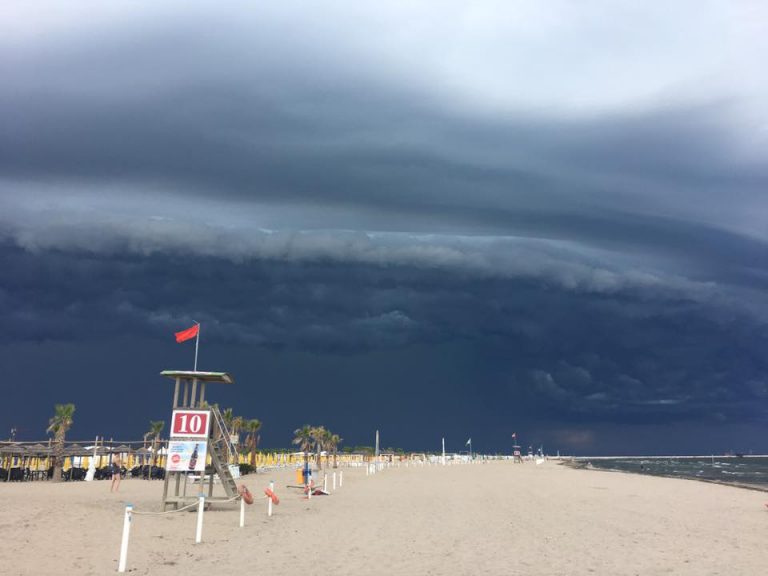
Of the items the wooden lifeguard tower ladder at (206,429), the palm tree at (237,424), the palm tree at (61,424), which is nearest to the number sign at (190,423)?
the wooden lifeguard tower ladder at (206,429)

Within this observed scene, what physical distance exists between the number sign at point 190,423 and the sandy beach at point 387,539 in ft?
9.59

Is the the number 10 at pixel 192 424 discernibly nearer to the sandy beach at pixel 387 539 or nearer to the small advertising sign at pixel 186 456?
the small advertising sign at pixel 186 456

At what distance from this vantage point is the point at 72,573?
11.8 metres

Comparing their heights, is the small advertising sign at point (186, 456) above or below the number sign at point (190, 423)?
below

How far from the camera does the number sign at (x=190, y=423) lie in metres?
23.4

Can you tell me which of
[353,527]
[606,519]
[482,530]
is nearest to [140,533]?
[353,527]

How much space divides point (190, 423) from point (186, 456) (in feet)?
4.03

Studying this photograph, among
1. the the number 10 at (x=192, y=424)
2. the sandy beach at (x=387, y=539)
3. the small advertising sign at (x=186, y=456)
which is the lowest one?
the sandy beach at (x=387, y=539)

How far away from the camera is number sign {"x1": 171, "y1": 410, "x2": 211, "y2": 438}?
23375mm

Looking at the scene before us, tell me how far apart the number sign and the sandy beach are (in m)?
2.92

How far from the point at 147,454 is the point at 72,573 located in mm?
45272

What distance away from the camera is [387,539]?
16828 millimetres

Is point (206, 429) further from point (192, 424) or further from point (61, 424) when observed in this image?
point (61, 424)

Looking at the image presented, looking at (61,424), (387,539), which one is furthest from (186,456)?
(61,424)
